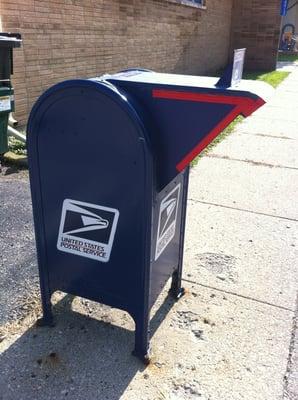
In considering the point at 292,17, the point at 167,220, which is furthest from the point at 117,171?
the point at 292,17

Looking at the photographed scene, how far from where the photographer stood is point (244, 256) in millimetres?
3447

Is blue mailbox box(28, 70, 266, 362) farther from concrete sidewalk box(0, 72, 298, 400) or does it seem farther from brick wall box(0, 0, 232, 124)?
brick wall box(0, 0, 232, 124)

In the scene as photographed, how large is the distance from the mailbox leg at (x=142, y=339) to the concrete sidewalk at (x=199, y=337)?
4cm

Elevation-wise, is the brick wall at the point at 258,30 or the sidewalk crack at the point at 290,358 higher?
the brick wall at the point at 258,30

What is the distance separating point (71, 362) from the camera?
230 cm

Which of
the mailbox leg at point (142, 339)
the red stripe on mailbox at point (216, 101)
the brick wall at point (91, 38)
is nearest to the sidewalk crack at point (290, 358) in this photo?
the mailbox leg at point (142, 339)

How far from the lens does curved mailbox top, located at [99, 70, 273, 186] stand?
73.4 inches

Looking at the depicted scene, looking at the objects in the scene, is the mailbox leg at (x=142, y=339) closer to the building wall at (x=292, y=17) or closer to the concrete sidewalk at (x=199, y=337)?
the concrete sidewalk at (x=199, y=337)

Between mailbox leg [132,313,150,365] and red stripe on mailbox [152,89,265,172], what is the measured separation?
889 millimetres

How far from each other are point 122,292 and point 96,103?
979 mm

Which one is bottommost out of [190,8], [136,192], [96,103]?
[136,192]

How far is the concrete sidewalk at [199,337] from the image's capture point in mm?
2180

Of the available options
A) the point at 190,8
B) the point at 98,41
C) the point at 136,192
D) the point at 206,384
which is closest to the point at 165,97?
the point at 136,192

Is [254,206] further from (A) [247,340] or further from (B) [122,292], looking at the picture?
(B) [122,292]
